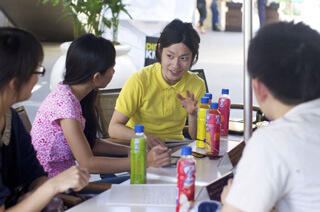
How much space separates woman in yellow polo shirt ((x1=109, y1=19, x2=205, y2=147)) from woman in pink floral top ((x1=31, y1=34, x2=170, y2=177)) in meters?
0.39

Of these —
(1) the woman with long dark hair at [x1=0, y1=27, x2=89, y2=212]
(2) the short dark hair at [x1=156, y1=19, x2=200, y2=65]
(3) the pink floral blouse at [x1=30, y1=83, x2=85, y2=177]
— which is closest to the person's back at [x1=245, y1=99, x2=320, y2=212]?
(1) the woman with long dark hair at [x1=0, y1=27, x2=89, y2=212]

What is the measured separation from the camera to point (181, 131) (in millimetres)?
2652

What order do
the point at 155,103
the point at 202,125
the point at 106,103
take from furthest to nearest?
the point at 106,103, the point at 155,103, the point at 202,125

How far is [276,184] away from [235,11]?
1351cm

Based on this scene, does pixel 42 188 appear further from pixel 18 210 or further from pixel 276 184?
pixel 276 184

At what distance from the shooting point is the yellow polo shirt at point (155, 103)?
248cm

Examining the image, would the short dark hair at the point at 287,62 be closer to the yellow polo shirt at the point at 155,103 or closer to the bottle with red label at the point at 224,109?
the bottle with red label at the point at 224,109

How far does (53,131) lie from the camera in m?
1.94

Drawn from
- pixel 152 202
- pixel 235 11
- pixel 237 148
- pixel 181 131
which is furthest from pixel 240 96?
pixel 235 11

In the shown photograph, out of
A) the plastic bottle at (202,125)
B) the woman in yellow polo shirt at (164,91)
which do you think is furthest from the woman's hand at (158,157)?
the woman in yellow polo shirt at (164,91)

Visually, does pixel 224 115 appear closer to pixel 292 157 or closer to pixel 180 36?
pixel 180 36

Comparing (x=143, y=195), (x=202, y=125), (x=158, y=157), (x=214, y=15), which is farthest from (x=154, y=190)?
(x=214, y=15)

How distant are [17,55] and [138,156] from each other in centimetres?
55

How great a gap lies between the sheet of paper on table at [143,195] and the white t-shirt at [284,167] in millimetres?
472
